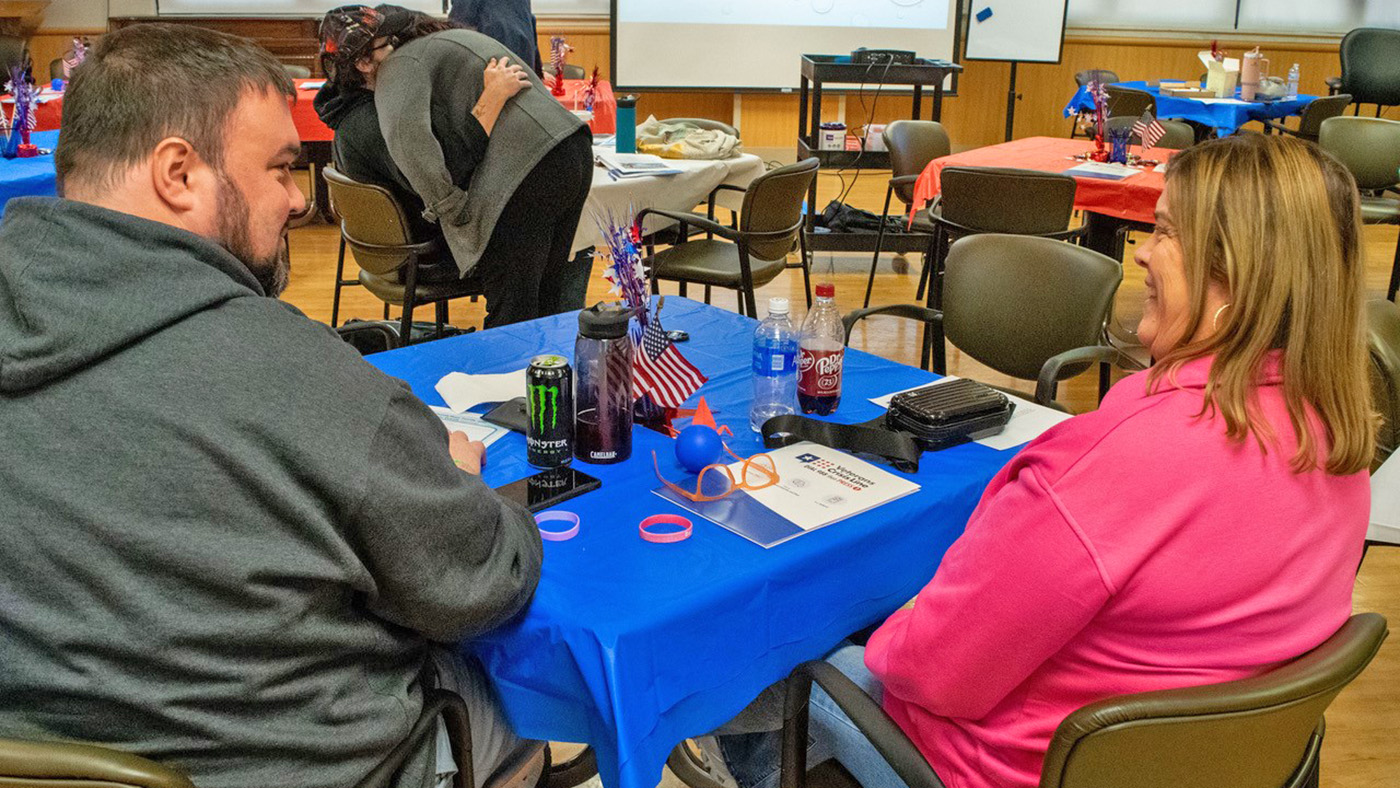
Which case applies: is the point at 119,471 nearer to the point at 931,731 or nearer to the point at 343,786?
the point at 343,786

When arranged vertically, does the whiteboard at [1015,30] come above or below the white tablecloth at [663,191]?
above

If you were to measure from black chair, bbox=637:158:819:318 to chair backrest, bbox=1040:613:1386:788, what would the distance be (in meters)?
2.91

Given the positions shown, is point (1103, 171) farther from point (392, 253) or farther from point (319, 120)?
point (319, 120)

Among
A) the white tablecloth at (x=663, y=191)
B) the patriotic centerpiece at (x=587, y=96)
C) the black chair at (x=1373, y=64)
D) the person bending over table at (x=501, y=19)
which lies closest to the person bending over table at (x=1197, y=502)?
the white tablecloth at (x=663, y=191)

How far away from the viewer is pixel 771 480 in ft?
5.08

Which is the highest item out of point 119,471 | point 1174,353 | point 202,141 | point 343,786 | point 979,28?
point 979,28

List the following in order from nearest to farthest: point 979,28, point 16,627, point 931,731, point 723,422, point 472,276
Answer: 1. point 16,627
2. point 931,731
3. point 723,422
4. point 472,276
5. point 979,28

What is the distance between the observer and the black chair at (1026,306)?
8.29ft

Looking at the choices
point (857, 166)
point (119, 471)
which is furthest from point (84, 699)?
point (857, 166)

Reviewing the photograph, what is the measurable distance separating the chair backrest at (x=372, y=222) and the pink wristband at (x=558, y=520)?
7.26ft

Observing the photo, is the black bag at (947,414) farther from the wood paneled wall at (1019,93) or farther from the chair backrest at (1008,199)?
the wood paneled wall at (1019,93)

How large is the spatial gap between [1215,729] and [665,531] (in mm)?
688

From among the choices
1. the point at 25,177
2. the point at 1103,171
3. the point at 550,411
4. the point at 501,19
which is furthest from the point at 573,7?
the point at 550,411

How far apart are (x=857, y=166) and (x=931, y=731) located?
17.1 ft
